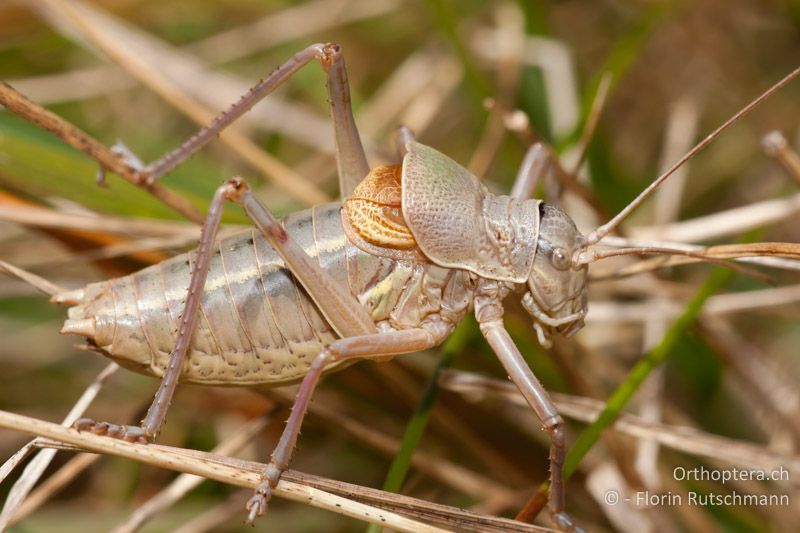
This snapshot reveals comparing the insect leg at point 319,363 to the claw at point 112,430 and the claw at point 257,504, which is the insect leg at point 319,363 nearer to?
the claw at point 257,504

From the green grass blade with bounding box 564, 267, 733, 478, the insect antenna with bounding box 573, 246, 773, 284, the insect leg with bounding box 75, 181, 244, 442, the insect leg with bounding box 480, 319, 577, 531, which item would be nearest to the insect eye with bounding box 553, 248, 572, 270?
the insect antenna with bounding box 573, 246, 773, 284

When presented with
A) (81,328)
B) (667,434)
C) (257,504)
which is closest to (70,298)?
(81,328)

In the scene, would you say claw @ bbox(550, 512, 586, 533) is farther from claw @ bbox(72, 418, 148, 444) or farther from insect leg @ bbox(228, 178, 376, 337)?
claw @ bbox(72, 418, 148, 444)

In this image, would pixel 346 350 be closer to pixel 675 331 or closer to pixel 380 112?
pixel 675 331

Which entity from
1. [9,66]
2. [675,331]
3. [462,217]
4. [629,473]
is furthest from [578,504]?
[9,66]

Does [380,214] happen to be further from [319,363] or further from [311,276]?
[319,363]

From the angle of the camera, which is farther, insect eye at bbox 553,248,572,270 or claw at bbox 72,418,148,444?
insect eye at bbox 553,248,572,270
